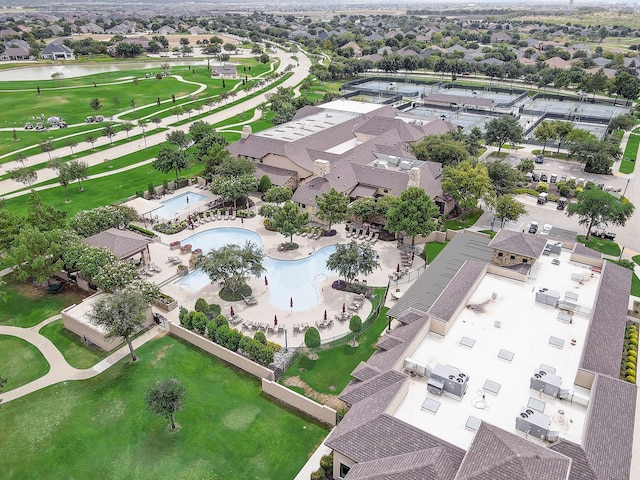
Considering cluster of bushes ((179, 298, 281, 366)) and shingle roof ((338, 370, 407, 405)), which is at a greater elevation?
shingle roof ((338, 370, 407, 405))

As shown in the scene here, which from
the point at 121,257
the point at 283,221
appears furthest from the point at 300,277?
the point at 121,257

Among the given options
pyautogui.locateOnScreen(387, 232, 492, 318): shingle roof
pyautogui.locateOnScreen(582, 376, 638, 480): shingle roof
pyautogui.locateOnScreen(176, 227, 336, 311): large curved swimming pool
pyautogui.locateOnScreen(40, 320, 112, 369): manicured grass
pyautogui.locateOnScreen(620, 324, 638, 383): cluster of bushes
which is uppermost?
pyautogui.locateOnScreen(582, 376, 638, 480): shingle roof

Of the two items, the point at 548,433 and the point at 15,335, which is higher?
the point at 548,433

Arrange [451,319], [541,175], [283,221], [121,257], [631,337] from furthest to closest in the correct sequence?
[541,175]
[283,221]
[121,257]
[631,337]
[451,319]

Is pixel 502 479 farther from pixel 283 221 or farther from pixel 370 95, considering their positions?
pixel 370 95

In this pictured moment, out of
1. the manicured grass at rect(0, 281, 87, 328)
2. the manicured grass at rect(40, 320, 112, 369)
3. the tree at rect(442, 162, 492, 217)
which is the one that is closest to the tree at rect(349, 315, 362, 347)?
the manicured grass at rect(40, 320, 112, 369)

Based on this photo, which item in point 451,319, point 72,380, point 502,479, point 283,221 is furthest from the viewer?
point 283,221

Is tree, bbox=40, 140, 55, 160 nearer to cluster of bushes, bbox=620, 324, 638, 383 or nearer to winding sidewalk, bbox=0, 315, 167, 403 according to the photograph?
winding sidewalk, bbox=0, 315, 167, 403

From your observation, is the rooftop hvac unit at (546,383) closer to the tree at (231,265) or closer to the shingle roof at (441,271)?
the shingle roof at (441,271)
